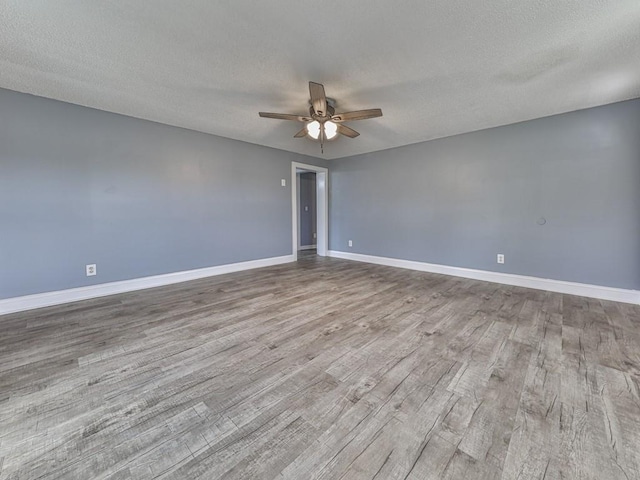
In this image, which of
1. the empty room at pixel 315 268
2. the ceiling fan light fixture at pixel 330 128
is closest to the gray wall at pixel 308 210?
the empty room at pixel 315 268

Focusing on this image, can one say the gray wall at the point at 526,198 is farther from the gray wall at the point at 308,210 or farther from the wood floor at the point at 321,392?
the gray wall at the point at 308,210

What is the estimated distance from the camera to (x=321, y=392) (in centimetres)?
146

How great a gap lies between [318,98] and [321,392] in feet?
7.95

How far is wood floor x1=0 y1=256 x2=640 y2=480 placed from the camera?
1.05 meters

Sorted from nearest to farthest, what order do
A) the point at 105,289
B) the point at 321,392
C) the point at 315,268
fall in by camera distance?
1. the point at 321,392
2. the point at 105,289
3. the point at 315,268

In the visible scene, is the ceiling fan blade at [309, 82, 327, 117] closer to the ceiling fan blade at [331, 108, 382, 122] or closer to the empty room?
the empty room

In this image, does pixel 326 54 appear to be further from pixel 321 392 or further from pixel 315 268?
pixel 315 268

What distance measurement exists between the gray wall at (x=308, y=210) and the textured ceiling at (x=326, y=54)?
3.76 metres

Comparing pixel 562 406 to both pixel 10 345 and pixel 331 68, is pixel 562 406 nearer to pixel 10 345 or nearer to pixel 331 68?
pixel 331 68

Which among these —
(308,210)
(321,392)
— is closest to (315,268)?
(308,210)

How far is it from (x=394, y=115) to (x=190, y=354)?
3.43 meters

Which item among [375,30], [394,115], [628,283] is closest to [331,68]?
[375,30]

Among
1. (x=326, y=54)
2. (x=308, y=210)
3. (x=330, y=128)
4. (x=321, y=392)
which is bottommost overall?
(x=321, y=392)

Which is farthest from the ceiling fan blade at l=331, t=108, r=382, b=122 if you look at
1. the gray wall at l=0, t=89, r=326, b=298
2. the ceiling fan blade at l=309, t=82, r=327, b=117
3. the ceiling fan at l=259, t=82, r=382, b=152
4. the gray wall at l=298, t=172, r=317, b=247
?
the gray wall at l=298, t=172, r=317, b=247
